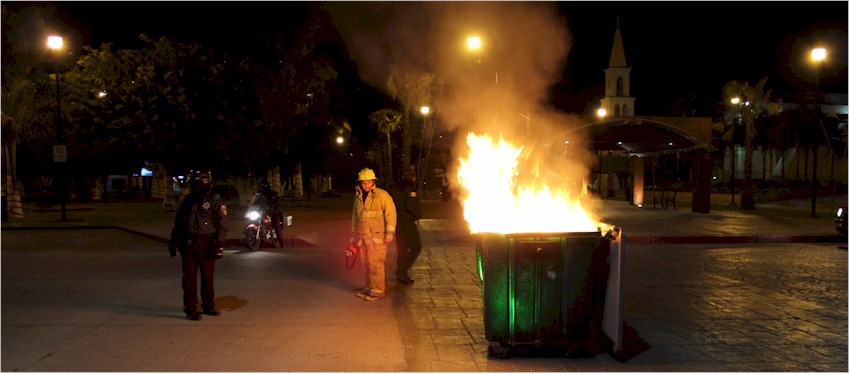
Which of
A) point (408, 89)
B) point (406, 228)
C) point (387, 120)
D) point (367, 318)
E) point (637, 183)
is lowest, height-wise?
point (367, 318)

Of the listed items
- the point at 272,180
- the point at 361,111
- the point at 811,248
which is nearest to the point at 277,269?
the point at 811,248

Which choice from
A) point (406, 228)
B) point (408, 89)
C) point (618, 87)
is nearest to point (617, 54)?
point (618, 87)

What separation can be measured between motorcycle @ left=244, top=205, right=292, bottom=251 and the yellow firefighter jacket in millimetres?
7114

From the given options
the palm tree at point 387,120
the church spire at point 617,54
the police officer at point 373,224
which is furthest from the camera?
the church spire at point 617,54

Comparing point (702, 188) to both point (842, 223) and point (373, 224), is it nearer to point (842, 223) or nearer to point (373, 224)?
point (842, 223)

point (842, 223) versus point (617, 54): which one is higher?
point (617, 54)


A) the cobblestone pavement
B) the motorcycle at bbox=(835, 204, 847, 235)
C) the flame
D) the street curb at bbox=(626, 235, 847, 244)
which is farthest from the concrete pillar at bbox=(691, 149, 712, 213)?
the flame

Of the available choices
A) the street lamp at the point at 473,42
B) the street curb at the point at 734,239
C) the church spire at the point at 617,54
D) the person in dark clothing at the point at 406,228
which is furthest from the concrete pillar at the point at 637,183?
the church spire at the point at 617,54

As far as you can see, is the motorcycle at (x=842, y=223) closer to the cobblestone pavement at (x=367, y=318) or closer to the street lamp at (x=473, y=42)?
the cobblestone pavement at (x=367, y=318)

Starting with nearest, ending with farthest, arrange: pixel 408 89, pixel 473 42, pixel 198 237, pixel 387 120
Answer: pixel 198 237, pixel 473 42, pixel 408 89, pixel 387 120

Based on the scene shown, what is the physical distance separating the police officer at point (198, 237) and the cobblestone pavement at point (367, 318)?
0.34 metres

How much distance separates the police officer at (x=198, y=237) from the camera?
7.82 meters

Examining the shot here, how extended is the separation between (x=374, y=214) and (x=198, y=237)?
2139 millimetres

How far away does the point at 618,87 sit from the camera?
3236 inches
